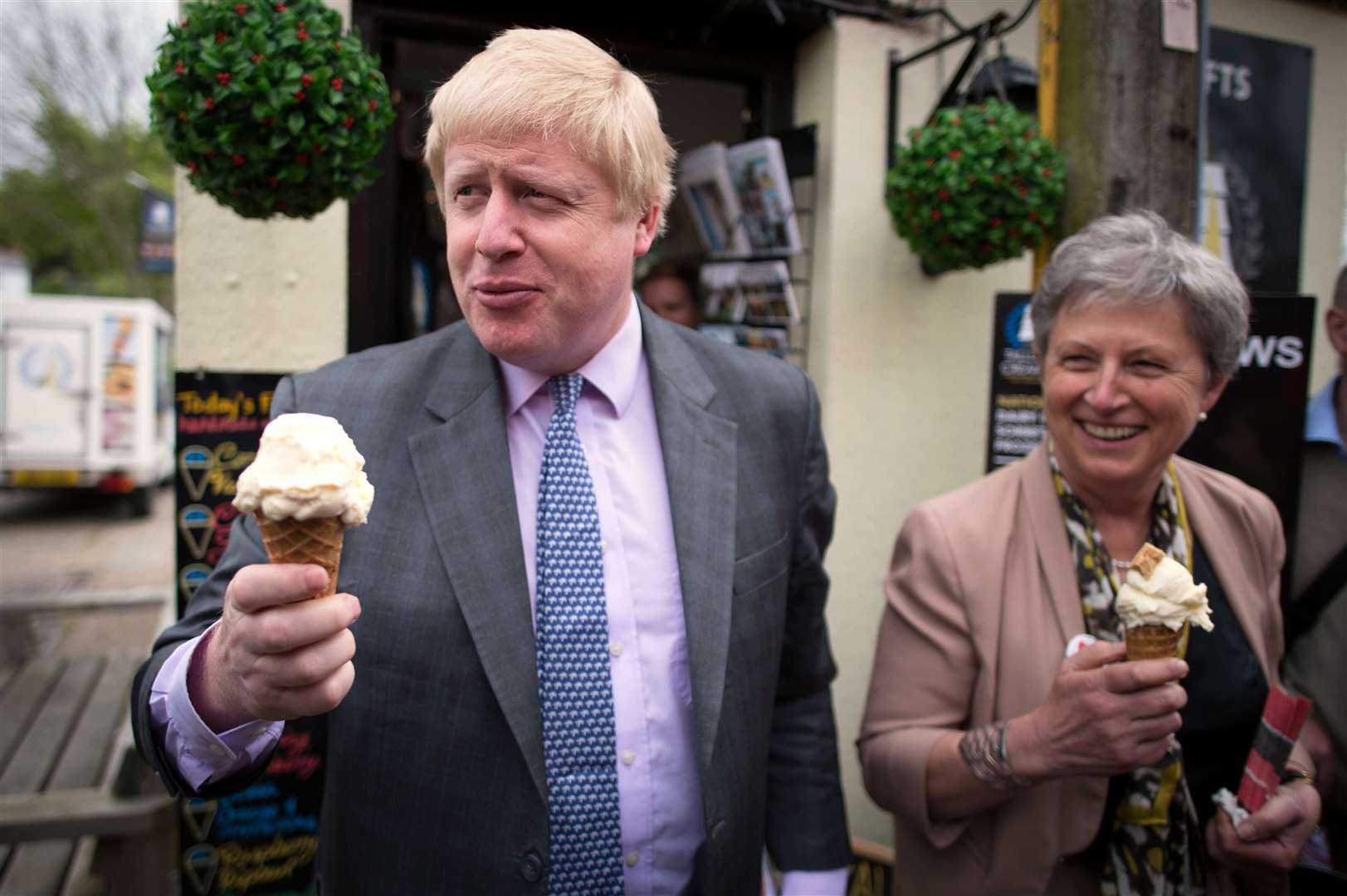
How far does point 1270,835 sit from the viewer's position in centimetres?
187

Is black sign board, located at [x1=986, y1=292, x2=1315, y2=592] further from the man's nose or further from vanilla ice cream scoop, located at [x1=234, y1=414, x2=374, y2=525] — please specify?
vanilla ice cream scoop, located at [x1=234, y1=414, x2=374, y2=525]

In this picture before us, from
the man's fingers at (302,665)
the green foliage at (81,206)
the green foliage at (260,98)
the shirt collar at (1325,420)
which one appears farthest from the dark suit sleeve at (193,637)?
the green foliage at (81,206)

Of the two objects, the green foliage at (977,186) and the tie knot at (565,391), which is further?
the green foliage at (977,186)

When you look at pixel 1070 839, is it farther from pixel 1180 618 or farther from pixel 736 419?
pixel 736 419

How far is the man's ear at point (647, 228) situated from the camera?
5.65 ft

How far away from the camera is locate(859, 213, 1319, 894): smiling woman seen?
1865mm

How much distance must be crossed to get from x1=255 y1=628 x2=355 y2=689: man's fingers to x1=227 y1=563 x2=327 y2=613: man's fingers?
75 millimetres

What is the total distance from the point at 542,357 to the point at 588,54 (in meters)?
0.54

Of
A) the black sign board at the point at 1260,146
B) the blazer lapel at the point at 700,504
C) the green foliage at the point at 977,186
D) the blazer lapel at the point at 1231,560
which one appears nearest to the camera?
the blazer lapel at the point at 700,504

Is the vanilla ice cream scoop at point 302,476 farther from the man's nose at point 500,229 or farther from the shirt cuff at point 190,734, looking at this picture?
the man's nose at point 500,229

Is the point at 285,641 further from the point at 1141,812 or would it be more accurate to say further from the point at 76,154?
the point at 76,154

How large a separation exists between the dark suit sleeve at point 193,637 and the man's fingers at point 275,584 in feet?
1.35

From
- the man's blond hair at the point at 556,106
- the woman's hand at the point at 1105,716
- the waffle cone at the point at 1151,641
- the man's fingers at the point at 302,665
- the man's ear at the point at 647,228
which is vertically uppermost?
the man's blond hair at the point at 556,106

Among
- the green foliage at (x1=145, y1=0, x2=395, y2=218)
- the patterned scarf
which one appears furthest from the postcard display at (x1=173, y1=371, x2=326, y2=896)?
the patterned scarf
